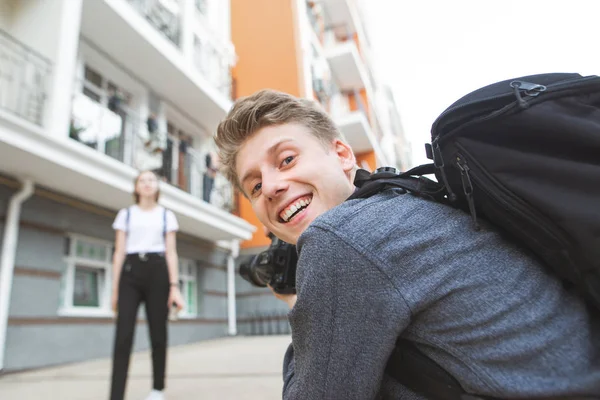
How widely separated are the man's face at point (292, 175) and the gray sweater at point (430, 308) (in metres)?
0.40

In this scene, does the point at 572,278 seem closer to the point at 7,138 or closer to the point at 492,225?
the point at 492,225

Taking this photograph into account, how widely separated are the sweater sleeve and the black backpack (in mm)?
98

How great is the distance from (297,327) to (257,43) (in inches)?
534

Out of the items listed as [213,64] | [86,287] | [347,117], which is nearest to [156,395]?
[86,287]

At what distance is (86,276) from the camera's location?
6.62m

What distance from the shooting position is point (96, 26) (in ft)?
22.9

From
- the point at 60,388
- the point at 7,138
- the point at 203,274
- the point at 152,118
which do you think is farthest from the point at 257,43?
the point at 60,388

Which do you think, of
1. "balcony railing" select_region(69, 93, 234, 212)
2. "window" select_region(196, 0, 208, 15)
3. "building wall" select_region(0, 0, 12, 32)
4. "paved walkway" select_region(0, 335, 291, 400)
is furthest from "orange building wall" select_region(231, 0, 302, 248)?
"paved walkway" select_region(0, 335, 291, 400)

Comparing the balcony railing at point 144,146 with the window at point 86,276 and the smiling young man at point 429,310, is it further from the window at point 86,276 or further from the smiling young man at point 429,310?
the smiling young man at point 429,310

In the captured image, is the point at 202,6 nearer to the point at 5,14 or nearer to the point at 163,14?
the point at 163,14

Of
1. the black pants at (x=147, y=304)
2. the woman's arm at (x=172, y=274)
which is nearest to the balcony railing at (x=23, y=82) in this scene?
the woman's arm at (x=172, y=274)

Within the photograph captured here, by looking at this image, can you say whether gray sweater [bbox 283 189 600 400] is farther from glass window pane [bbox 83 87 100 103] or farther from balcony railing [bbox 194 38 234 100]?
balcony railing [bbox 194 38 234 100]

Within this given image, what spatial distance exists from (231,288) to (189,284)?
1.25 m

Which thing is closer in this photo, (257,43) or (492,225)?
(492,225)
